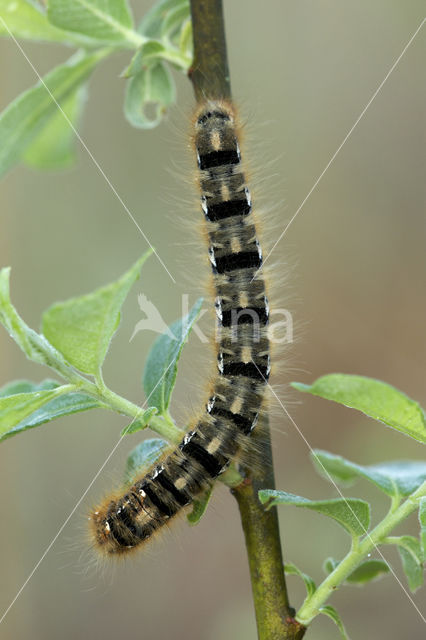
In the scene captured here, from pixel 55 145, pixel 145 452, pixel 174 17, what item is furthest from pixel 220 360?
pixel 55 145

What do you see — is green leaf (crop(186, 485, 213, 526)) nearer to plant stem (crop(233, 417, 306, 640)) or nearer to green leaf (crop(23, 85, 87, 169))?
plant stem (crop(233, 417, 306, 640))

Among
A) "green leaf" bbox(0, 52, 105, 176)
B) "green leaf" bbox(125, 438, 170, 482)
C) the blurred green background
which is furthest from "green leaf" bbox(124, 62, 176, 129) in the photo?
the blurred green background

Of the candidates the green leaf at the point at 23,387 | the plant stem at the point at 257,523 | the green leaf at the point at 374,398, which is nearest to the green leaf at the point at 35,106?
the plant stem at the point at 257,523

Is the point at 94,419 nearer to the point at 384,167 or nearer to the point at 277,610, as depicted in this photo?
the point at 384,167

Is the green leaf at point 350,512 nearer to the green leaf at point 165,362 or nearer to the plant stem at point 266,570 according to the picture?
the plant stem at point 266,570

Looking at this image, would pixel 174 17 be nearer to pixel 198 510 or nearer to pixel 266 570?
pixel 198 510

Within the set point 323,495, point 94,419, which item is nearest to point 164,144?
point 94,419
